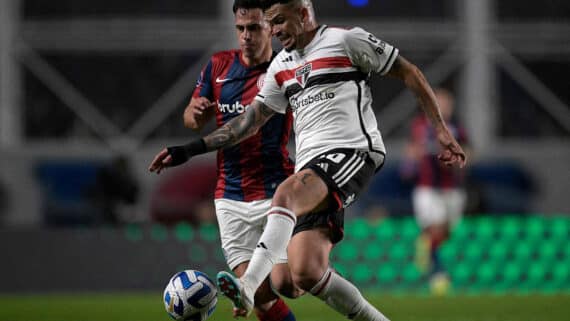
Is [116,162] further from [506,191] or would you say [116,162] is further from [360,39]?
[360,39]

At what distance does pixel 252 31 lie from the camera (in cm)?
671

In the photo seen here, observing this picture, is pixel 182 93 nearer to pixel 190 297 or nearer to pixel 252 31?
pixel 252 31

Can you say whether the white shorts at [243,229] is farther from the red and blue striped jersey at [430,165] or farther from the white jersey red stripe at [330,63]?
the red and blue striped jersey at [430,165]

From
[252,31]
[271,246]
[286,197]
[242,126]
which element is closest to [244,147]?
[242,126]

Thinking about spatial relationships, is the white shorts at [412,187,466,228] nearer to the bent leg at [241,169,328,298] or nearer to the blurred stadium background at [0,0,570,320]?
the blurred stadium background at [0,0,570,320]

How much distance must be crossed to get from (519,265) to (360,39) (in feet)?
25.3

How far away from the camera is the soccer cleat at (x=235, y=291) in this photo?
5070 mm

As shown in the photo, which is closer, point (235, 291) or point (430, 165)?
point (235, 291)

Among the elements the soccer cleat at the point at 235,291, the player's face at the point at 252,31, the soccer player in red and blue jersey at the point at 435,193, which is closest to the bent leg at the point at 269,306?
the soccer cleat at the point at 235,291

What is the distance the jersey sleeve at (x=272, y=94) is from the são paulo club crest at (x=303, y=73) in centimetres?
17

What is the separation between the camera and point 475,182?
1552 centimetres

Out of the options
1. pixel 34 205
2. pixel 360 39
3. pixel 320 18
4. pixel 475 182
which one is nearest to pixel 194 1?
pixel 320 18

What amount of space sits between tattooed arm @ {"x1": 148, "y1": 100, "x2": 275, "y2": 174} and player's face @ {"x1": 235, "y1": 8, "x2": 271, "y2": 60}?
0.53 meters

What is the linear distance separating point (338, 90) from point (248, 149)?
3.20ft
